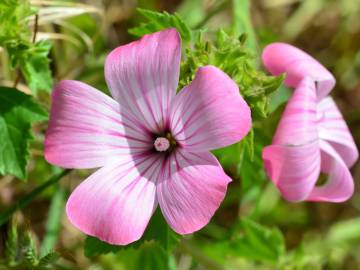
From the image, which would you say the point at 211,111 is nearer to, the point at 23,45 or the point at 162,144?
the point at 162,144

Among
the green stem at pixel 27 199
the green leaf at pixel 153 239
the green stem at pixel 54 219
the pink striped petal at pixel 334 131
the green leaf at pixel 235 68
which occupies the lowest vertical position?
the green stem at pixel 54 219

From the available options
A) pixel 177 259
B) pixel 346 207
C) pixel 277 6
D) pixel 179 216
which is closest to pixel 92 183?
pixel 179 216

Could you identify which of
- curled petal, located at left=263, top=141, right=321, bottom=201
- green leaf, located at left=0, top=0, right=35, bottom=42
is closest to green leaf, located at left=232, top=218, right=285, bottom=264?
curled petal, located at left=263, top=141, right=321, bottom=201

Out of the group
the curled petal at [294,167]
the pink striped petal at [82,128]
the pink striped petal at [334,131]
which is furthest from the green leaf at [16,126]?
the pink striped petal at [334,131]

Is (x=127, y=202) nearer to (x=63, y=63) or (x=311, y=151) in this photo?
(x=311, y=151)

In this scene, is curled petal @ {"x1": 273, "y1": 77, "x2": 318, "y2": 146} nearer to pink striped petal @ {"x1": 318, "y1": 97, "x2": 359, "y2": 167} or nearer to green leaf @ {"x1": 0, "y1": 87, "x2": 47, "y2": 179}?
pink striped petal @ {"x1": 318, "y1": 97, "x2": 359, "y2": 167}

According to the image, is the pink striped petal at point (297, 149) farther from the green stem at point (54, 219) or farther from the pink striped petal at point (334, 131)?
the green stem at point (54, 219)

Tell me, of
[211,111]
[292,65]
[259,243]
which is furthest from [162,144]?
[259,243]
